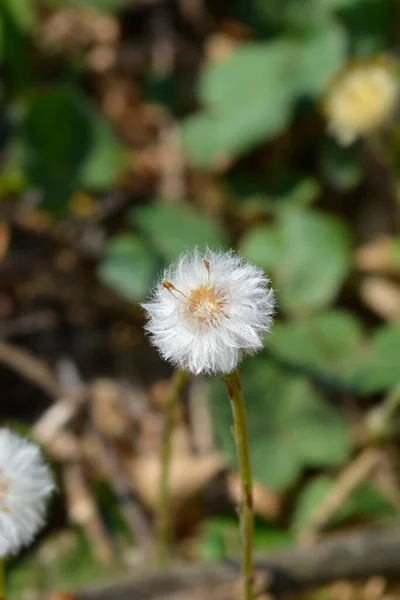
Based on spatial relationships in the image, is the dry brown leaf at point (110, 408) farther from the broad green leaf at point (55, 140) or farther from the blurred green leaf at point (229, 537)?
the broad green leaf at point (55, 140)

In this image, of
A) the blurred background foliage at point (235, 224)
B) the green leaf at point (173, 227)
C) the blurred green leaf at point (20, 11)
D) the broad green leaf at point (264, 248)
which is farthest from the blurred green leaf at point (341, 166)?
the blurred green leaf at point (20, 11)

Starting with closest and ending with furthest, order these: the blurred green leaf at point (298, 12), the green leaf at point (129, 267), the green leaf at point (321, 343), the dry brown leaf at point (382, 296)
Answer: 1. the green leaf at point (321, 343)
2. the green leaf at point (129, 267)
3. the dry brown leaf at point (382, 296)
4. the blurred green leaf at point (298, 12)

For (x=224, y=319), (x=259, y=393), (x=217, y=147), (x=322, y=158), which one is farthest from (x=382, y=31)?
(x=224, y=319)

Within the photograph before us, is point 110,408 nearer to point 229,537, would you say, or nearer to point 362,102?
point 229,537

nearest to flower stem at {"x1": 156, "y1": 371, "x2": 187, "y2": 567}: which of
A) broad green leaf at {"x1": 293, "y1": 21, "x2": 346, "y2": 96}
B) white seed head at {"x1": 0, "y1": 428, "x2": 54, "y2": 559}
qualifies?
white seed head at {"x1": 0, "y1": 428, "x2": 54, "y2": 559}

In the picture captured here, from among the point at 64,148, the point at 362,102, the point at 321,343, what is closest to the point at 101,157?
the point at 64,148

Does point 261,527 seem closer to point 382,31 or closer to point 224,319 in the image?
point 224,319
